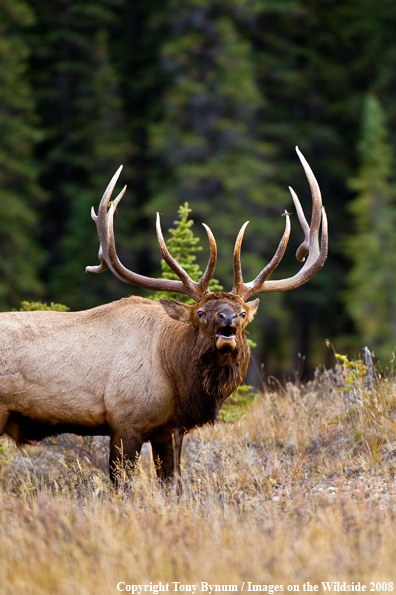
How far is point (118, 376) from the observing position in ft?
21.0

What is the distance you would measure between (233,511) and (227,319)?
137cm

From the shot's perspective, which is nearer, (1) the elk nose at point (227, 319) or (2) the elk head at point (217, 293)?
(1) the elk nose at point (227, 319)

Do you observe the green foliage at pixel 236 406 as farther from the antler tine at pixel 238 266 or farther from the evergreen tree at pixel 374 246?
the evergreen tree at pixel 374 246

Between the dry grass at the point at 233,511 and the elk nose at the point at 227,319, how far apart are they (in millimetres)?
1229

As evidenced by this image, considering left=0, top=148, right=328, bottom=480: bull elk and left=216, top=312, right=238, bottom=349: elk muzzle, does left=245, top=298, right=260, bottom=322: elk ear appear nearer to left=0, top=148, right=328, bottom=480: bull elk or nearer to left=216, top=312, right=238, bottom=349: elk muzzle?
left=0, top=148, right=328, bottom=480: bull elk

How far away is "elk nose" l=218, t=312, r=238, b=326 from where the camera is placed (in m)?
5.97

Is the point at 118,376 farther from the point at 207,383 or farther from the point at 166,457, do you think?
the point at 166,457

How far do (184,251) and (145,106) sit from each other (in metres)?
20.0

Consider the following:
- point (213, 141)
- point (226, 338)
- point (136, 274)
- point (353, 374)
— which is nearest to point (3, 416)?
point (136, 274)

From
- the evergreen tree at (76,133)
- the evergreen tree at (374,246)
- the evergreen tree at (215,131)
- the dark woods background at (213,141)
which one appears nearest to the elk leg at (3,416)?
the dark woods background at (213,141)

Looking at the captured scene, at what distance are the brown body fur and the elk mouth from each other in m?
0.14

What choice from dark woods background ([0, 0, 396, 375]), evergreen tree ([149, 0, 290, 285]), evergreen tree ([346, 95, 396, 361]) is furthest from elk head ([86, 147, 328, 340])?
evergreen tree ([346, 95, 396, 361])

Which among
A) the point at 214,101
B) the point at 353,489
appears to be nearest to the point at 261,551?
the point at 353,489

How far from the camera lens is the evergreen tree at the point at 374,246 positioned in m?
20.8
